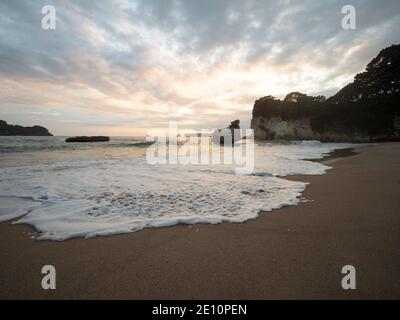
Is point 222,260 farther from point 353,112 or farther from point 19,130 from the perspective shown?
point 19,130

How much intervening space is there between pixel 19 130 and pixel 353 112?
320 feet

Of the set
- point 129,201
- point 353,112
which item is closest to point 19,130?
point 129,201

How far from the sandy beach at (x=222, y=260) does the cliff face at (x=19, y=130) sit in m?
80.7

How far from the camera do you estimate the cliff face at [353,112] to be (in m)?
34.7

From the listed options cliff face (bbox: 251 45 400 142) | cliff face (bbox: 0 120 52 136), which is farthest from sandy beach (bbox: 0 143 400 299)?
cliff face (bbox: 0 120 52 136)

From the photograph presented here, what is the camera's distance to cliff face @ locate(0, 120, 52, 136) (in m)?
59.9

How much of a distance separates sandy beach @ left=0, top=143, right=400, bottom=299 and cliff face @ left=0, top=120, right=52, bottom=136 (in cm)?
8066

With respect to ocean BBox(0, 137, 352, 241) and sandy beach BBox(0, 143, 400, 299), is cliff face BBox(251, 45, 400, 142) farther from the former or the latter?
sandy beach BBox(0, 143, 400, 299)

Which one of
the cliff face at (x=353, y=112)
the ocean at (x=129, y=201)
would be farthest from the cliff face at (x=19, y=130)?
the cliff face at (x=353, y=112)

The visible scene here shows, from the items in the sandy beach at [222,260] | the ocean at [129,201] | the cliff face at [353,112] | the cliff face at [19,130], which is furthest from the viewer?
the cliff face at [19,130]

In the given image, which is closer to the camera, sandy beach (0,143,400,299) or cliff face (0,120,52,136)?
sandy beach (0,143,400,299)

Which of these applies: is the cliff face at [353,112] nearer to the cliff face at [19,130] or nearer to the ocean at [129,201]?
the ocean at [129,201]

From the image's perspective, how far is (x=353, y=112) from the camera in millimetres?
38062

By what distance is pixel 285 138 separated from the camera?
48062 millimetres
